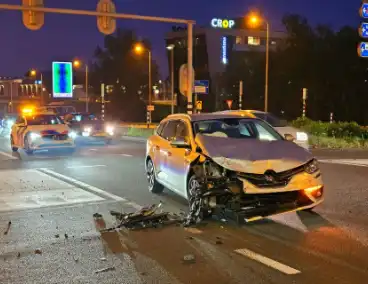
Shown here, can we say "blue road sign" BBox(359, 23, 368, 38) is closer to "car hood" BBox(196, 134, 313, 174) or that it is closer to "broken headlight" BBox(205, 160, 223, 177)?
"car hood" BBox(196, 134, 313, 174)

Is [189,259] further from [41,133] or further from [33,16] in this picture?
[41,133]

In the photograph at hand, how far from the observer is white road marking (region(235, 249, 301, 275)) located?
578cm

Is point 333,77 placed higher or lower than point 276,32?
lower

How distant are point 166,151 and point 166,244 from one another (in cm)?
337

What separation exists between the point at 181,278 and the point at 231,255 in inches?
40.4

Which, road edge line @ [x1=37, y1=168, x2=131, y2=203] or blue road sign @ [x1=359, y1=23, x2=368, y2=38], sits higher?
blue road sign @ [x1=359, y1=23, x2=368, y2=38]

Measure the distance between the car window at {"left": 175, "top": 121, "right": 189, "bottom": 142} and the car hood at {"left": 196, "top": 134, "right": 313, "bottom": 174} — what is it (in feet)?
2.19

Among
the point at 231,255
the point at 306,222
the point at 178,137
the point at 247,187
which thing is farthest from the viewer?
the point at 178,137

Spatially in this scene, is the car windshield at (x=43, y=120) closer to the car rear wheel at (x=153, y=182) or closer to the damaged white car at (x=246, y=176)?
the car rear wheel at (x=153, y=182)

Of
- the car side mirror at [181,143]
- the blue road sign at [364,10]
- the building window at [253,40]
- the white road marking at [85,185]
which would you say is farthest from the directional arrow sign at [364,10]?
the building window at [253,40]

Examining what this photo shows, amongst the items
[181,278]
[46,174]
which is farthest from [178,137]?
[46,174]

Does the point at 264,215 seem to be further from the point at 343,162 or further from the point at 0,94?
the point at 0,94

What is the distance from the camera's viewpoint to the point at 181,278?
5586 mm

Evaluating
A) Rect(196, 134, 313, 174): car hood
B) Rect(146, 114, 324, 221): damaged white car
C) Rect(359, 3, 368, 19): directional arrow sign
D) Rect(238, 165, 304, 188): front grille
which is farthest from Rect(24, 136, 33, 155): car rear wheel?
Rect(359, 3, 368, 19): directional arrow sign
